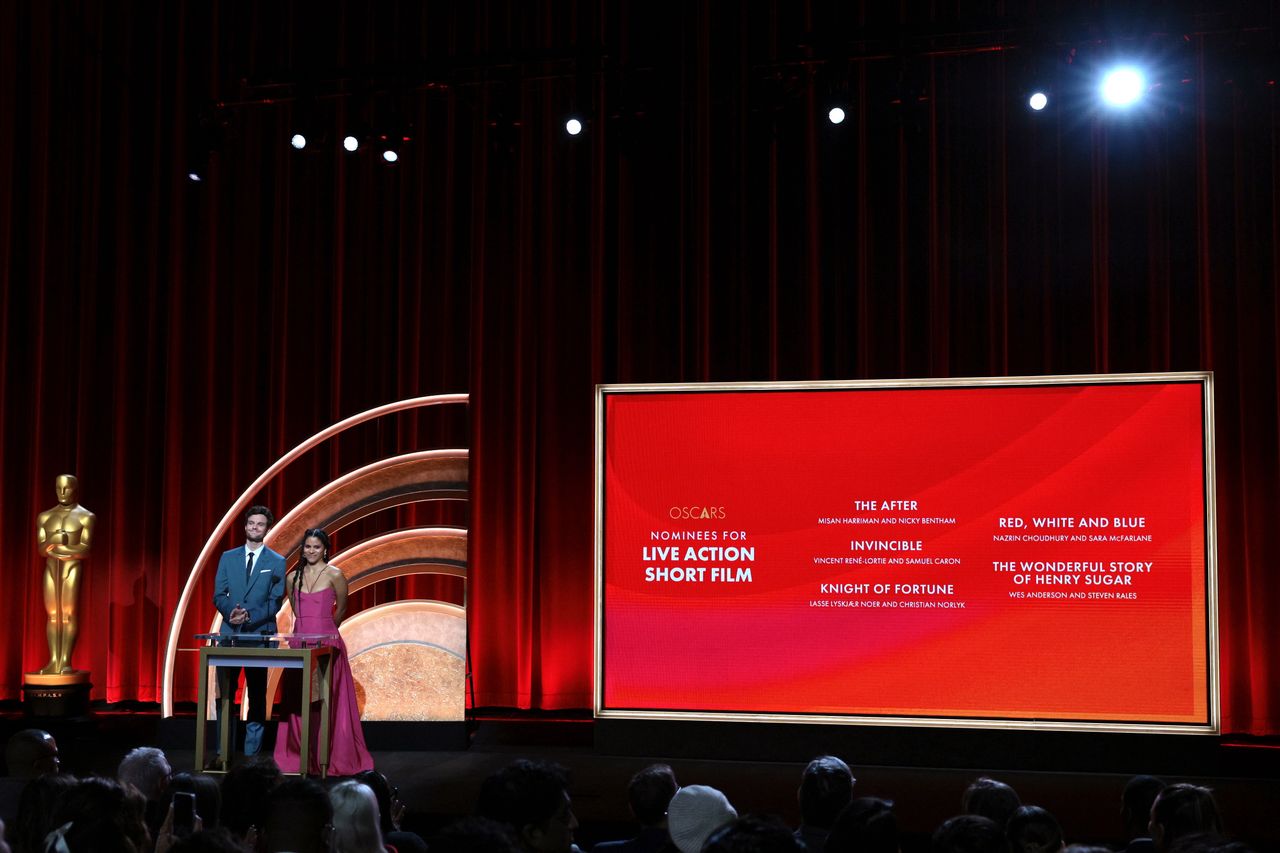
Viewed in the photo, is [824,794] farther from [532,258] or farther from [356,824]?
[532,258]

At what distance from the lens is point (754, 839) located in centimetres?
180

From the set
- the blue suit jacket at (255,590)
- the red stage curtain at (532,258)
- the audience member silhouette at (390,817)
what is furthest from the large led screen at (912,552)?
the audience member silhouette at (390,817)

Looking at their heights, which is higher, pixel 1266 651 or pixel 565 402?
pixel 565 402

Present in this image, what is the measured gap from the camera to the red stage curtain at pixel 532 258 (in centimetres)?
766

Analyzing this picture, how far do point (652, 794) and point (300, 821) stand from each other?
3.50 feet

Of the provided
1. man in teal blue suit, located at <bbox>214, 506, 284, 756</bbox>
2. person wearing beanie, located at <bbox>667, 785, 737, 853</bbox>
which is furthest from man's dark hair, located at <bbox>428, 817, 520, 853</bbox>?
man in teal blue suit, located at <bbox>214, 506, 284, 756</bbox>

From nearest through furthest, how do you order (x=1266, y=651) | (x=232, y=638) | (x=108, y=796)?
(x=108, y=796) < (x=232, y=638) < (x=1266, y=651)

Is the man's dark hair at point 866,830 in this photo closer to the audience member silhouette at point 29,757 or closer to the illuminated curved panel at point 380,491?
the audience member silhouette at point 29,757

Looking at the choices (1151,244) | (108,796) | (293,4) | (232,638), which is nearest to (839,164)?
(1151,244)

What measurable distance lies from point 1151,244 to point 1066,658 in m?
2.95

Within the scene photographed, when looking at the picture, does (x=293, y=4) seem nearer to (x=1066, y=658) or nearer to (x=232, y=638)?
(x=232, y=638)

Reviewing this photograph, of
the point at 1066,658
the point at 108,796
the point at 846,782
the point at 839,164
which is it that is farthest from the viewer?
the point at 839,164

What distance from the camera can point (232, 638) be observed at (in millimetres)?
5594

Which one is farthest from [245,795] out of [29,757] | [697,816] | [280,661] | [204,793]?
[280,661]
